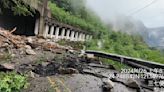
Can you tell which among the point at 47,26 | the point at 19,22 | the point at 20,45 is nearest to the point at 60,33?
the point at 47,26

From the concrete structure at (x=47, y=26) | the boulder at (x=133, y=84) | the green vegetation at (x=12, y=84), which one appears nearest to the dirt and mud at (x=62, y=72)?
the boulder at (x=133, y=84)

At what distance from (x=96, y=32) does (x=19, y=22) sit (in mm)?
10055

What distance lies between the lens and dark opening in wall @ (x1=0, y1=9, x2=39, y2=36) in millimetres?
17234

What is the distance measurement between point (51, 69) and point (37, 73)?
0.62 meters

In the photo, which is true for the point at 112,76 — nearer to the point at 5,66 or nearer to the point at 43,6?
the point at 5,66

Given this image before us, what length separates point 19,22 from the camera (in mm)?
18578

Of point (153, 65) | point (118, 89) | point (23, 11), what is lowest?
point (118, 89)

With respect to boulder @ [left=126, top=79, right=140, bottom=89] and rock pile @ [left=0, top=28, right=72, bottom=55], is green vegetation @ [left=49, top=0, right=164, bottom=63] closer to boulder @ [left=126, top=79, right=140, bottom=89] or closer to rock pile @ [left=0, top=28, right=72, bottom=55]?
rock pile @ [left=0, top=28, right=72, bottom=55]

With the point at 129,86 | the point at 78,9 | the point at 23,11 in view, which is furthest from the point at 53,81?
the point at 78,9

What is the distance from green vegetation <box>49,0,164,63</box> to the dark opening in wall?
1715 mm

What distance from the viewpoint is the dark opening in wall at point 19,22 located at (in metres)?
17.2

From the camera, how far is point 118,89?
611cm

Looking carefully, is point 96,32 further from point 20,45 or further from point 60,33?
point 20,45

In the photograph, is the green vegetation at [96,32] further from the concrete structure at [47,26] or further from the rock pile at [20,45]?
the rock pile at [20,45]
